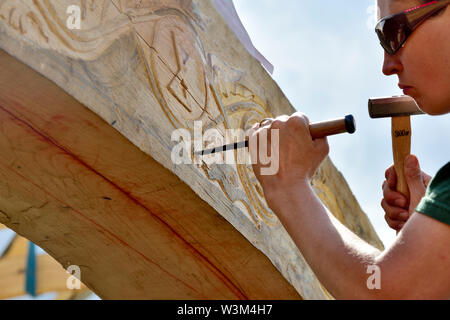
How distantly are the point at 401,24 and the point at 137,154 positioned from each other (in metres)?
1.00

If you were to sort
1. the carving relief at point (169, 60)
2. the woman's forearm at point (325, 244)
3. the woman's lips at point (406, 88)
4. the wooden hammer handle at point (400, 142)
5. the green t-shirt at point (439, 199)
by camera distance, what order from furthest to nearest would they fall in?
the wooden hammer handle at point (400, 142)
the carving relief at point (169, 60)
the woman's lips at point (406, 88)
the woman's forearm at point (325, 244)
the green t-shirt at point (439, 199)

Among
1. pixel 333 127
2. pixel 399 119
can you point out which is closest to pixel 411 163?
pixel 399 119

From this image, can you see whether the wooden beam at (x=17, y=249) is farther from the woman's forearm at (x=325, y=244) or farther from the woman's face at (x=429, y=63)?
the woman's face at (x=429, y=63)

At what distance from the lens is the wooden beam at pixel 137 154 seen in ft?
5.29

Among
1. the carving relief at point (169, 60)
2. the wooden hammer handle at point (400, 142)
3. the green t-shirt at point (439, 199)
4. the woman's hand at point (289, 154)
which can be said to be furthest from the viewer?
the wooden hammer handle at point (400, 142)

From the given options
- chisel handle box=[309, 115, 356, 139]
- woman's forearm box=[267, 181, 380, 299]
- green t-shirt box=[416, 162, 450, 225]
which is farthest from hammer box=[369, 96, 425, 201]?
green t-shirt box=[416, 162, 450, 225]

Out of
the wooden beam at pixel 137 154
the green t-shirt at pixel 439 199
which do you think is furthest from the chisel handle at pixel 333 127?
the wooden beam at pixel 137 154

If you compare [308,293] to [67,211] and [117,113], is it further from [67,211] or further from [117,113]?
[117,113]

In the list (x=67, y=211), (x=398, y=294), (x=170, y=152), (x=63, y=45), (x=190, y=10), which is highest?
(x=190, y=10)

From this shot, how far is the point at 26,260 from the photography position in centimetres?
404

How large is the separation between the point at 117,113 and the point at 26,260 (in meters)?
2.82

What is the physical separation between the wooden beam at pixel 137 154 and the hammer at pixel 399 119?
0.75 meters

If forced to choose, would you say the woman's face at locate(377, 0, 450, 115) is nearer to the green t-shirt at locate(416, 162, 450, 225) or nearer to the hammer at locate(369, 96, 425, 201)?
the green t-shirt at locate(416, 162, 450, 225)

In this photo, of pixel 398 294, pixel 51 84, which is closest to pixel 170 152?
pixel 51 84
